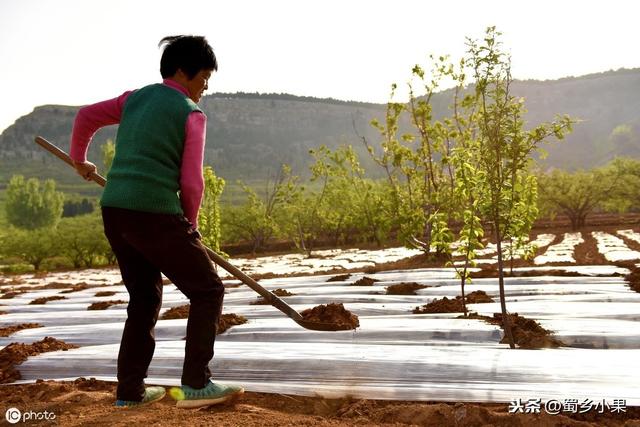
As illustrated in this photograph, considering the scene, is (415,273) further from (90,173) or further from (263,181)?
(263,181)

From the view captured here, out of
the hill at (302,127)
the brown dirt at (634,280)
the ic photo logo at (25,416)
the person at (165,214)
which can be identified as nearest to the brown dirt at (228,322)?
the person at (165,214)

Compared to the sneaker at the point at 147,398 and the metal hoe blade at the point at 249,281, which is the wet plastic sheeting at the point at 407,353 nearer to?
the metal hoe blade at the point at 249,281

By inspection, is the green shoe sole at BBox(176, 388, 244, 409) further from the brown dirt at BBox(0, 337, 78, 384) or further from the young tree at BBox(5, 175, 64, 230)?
the young tree at BBox(5, 175, 64, 230)

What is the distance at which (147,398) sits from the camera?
253cm

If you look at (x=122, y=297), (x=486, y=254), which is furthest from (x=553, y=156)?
(x=122, y=297)

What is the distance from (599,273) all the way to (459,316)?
3.91 m

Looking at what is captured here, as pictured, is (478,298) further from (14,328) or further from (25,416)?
(14,328)

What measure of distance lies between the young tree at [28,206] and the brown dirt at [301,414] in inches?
2123

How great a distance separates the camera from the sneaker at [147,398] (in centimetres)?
246

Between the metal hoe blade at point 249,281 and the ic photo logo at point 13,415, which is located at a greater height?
the metal hoe blade at point 249,281

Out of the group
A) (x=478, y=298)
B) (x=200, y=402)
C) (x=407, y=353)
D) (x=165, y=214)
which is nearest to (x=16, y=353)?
(x=200, y=402)

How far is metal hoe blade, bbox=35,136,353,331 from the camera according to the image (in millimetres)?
2715

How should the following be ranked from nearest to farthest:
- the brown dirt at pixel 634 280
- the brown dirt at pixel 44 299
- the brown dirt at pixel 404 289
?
1. the brown dirt at pixel 634 280
2. the brown dirt at pixel 404 289
3. the brown dirt at pixel 44 299

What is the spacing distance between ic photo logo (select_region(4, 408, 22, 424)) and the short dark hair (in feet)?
6.03
